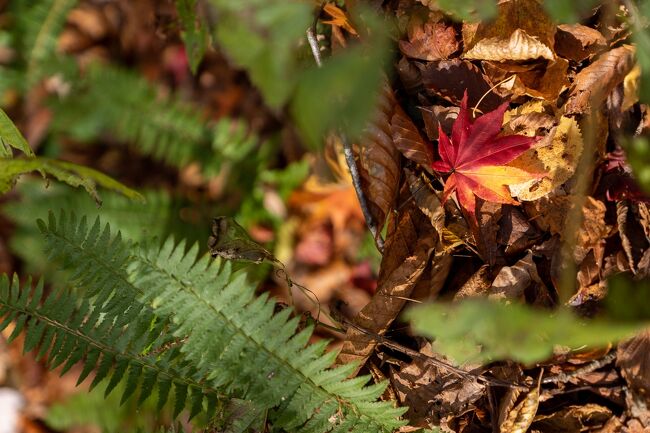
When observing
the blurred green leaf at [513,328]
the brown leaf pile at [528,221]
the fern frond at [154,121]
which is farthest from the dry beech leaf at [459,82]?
the fern frond at [154,121]

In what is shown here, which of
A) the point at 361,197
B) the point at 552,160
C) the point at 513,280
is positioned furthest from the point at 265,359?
the point at 552,160

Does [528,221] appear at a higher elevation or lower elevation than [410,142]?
lower

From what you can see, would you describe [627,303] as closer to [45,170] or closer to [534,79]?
[534,79]

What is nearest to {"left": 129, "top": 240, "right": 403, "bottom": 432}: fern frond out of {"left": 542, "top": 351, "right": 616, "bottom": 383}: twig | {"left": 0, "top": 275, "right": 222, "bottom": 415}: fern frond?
{"left": 0, "top": 275, "right": 222, "bottom": 415}: fern frond

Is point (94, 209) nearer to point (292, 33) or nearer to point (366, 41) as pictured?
point (366, 41)

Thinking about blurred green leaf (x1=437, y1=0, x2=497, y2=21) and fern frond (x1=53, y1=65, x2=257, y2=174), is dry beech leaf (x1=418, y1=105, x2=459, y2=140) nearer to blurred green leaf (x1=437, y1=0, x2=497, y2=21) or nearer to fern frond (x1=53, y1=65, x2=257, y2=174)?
blurred green leaf (x1=437, y1=0, x2=497, y2=21)

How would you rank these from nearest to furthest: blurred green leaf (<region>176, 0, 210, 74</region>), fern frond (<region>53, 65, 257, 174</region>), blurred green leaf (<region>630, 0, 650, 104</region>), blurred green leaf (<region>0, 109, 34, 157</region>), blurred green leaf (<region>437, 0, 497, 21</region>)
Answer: blurred green leaf (<region>437, 0, 497, 21</region>) → blurred green leaf (<region>630, 0, 650, 104</region>) → blurred green leaf (<region>0, 109, 34, 157</region>) → blurred green leaf (<region>176, 0, 210, 74</region>) → fern frond (<region>53, 65, 257, 174</region>)

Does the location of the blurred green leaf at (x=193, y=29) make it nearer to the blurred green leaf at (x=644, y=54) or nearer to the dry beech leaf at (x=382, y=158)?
the dry beech leaf at (x=382, y=158)
